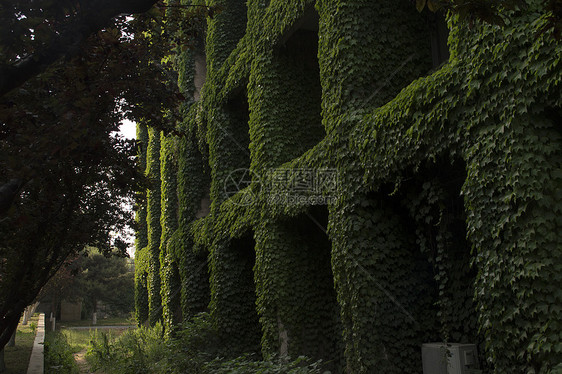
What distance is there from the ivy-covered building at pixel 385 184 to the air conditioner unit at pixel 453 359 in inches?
12.2

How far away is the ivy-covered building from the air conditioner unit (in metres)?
0.31

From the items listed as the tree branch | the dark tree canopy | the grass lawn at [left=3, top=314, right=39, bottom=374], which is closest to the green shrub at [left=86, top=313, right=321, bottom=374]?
the grass lawn at [left=3, top=314, right=39, bottom=374]

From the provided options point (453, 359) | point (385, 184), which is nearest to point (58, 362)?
point (385, 184)

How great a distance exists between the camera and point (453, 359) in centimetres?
670

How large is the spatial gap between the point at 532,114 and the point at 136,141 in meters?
5.26

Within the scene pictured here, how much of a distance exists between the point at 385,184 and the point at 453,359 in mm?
2616

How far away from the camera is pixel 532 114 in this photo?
5.30 m

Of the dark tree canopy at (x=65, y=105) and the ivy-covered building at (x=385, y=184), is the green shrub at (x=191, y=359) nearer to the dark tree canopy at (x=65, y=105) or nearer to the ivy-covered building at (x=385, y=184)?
the ivy-covered building at (x=385, y=184)

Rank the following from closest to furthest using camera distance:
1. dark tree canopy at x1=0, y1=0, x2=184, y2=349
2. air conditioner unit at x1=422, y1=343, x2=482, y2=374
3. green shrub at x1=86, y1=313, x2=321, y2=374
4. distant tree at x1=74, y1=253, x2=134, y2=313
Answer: dark tree canopy at x1=0, y1=0, x2=184, y2=349 < air conditioner unit at x1=422, y1=343, x2=482, y2=374 < green shrub at x1=86, y1=313, x2=321, y2=374 < distant tree at x1=74, y1=253, x2=134, y2=313

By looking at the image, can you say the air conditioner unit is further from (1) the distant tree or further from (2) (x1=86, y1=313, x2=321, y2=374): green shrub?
(1) the distant tree

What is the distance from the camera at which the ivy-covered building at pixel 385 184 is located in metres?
5.24

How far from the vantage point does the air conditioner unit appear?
6.66 meters

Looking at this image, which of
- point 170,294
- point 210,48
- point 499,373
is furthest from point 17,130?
point 170,294
